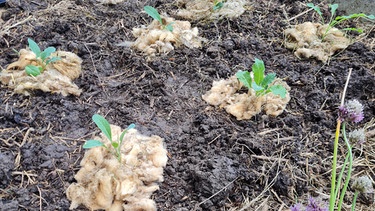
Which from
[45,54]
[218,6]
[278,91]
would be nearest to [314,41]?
[218,6]

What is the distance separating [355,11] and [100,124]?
2331mm

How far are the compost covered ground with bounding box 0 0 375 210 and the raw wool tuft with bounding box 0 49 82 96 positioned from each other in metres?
0.05

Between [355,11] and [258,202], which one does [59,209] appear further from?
[355,11]

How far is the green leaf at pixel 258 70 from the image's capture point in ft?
7.04

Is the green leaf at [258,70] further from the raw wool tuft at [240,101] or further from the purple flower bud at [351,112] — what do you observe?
the purple flower bud at [351,112]

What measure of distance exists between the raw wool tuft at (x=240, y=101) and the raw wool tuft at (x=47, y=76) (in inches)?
31.6

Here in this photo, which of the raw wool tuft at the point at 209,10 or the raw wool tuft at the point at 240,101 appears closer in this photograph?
the raw wool tuft at the point at 240,101

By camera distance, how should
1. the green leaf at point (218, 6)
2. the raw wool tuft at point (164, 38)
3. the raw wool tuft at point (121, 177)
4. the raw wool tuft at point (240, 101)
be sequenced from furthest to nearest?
the green leaf at point (218, 6)
the raw wool tuft at point (164, 38)
the raw wool tuft at point (240, 101)
the raw wool tuft at point (121, 177)

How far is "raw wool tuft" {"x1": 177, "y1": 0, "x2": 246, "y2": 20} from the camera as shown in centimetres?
296

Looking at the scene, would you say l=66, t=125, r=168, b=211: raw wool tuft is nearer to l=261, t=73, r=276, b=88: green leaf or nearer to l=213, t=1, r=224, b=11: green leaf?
l=261, t=73, r=276, b=88: green leaf

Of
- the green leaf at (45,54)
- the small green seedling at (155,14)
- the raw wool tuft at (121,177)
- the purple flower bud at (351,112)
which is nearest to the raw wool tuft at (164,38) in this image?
the small green seedling at (155,14)

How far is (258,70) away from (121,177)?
3.13 feet

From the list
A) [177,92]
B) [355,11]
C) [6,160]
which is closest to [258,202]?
[177,92]

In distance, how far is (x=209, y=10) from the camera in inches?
118
